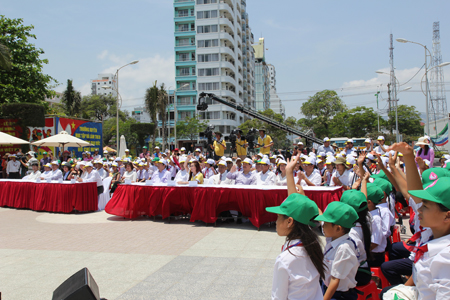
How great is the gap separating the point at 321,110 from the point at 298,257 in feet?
227

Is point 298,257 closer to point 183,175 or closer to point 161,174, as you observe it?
point 183,175

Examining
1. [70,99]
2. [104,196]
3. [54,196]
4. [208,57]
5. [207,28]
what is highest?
[207,28]

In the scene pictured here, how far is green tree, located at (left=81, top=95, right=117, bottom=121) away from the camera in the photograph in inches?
3290

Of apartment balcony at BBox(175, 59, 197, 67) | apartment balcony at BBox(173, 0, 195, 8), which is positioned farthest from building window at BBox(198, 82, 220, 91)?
apartment balcony at BBox(173, 0, 195, 8)

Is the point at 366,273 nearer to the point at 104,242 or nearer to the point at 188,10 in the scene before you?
the point at 104,242

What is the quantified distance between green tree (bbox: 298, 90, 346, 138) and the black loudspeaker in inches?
2611

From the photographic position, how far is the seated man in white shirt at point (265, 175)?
934cm

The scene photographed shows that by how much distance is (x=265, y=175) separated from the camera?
376 inches

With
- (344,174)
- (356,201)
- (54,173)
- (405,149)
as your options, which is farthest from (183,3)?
(405,149)

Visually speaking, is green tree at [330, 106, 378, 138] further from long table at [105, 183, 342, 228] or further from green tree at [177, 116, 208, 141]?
long table at [105, 183, 342, 228]

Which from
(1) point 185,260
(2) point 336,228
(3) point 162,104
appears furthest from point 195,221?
(3) point 162,104

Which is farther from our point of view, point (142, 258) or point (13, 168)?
point (13, 168)

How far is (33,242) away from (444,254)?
26.7 ft

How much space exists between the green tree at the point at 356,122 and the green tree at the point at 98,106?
5697 centimetres
